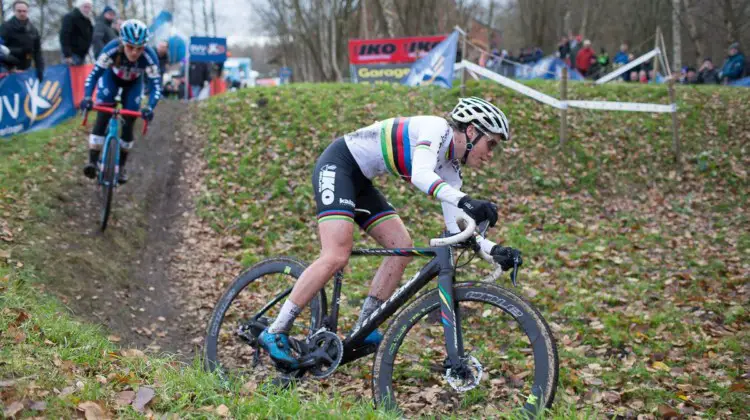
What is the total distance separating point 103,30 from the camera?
13469 millimetres

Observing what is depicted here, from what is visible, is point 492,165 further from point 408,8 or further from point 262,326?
point 408,8

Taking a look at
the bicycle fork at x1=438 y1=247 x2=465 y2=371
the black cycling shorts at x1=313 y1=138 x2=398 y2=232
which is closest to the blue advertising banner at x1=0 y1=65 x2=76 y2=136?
the black cycling shorts at x1=313 y1=138 x2=398 y2=232

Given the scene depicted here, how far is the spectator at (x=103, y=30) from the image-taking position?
13391 millimetres

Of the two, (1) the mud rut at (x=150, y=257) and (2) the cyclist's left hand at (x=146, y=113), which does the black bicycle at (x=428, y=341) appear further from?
(2) the cyclist's left hand at (x=146, y=113)

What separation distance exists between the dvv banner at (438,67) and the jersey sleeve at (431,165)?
10412 millimetres

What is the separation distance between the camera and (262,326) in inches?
192

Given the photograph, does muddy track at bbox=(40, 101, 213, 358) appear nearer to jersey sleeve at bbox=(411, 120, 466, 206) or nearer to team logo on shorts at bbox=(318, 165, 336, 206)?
team logo on shorts at bbox=(318, 165, 336, 206)

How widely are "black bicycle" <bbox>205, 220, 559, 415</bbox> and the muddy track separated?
96 cm

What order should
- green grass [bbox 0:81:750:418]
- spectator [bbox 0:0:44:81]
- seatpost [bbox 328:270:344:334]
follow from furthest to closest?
spectator [bbox 0:0:44:81] → seatpost [bbox 328:270:344:334] → green grass [bbox 0:81:750:418]

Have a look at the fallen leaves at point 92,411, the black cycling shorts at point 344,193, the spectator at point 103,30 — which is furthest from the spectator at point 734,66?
the fallen leaves at point 92,411

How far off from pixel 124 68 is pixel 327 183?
5.12 meters

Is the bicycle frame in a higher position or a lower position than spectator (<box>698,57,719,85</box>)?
lower

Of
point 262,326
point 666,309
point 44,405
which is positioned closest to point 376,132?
point 262,326

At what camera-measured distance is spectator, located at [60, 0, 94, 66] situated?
1338cm
